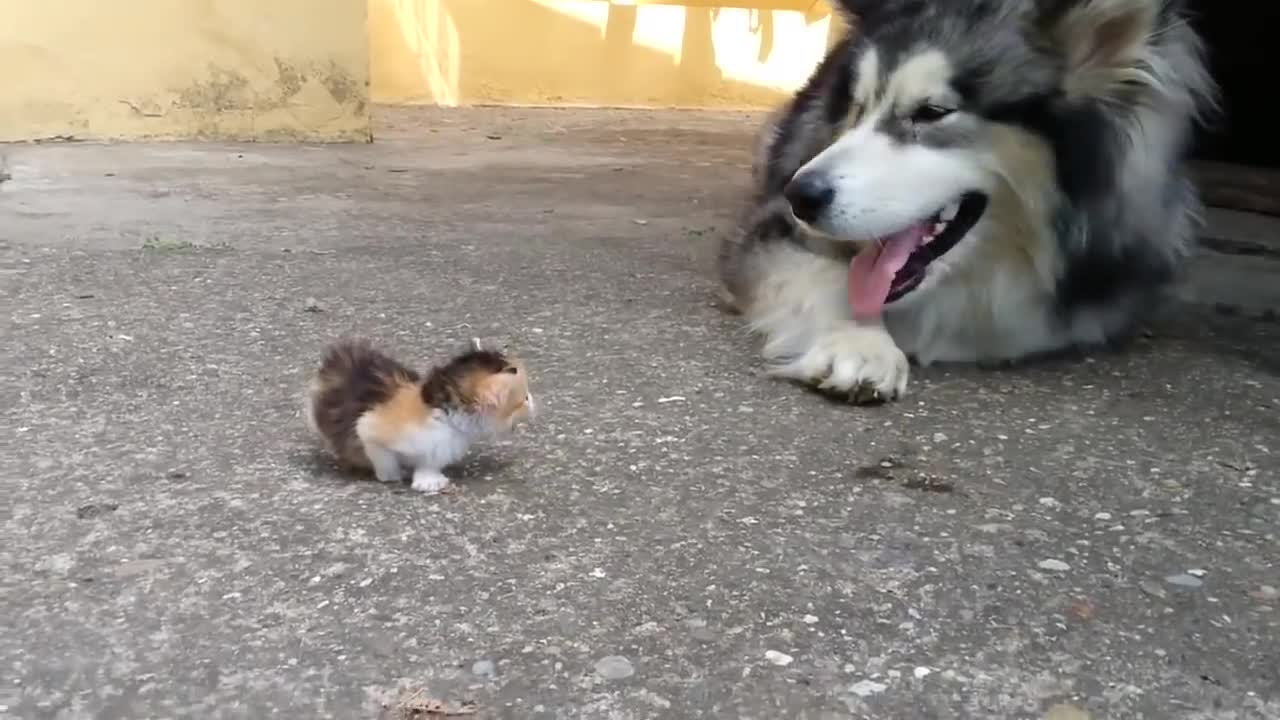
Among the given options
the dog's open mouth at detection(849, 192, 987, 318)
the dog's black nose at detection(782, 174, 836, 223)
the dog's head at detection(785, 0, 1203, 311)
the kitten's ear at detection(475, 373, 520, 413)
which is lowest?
the kitten's ear at detection(475, 373, 520, 413)

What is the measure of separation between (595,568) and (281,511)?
1.54 feet

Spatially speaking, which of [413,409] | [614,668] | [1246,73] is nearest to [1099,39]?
[413,409]

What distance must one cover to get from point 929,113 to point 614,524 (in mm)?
1166

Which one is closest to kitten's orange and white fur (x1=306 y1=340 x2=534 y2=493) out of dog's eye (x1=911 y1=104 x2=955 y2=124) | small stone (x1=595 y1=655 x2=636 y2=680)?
small stone (x1=595 y1=655 x2=636 y2=680)

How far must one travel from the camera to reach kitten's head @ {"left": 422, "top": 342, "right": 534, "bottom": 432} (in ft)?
5.60

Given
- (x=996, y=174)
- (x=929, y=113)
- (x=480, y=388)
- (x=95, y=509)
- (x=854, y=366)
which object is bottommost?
(x=95, y=509)

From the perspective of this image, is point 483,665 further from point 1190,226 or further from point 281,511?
point 1190,226

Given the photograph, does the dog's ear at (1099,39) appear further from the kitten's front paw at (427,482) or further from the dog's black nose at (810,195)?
the kitten's front paw at (427,482)

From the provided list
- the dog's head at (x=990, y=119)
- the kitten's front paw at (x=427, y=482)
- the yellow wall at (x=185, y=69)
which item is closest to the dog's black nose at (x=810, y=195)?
the dog's head at (x=990, y=119)

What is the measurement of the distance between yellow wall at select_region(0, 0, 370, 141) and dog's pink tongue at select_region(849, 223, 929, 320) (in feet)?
13.8

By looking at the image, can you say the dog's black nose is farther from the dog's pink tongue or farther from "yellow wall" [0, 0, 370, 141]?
"yellow wall" [0, 0, 370, 141]

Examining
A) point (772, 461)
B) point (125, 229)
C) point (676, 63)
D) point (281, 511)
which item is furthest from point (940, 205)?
point (676, 63)

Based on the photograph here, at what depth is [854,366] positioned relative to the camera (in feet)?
7.77

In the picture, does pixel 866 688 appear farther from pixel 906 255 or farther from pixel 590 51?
pixel 590 51
